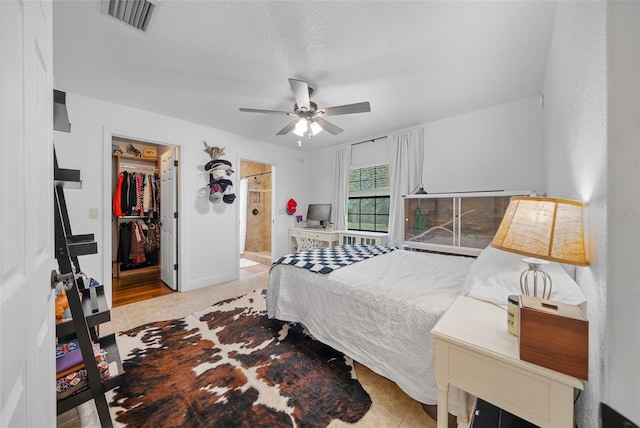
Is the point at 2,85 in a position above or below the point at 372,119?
below

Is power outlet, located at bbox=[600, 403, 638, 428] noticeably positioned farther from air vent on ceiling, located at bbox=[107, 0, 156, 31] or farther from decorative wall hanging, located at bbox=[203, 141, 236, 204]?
decorative wall hanging, located at bbox=[203, 141, 236, 204]

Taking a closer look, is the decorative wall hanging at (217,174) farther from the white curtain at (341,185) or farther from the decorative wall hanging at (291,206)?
the white curtain at (341,185)

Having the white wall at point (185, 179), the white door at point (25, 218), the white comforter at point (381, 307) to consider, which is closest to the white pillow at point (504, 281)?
the white comforter at point (381, 307)

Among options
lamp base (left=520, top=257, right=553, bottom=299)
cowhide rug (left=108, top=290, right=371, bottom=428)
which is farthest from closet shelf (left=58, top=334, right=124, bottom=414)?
lamp base (left=520, top=257, right=553, bottom=299)

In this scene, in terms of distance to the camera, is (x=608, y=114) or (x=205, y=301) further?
(x=205, y=301)

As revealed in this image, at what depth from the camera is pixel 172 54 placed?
194 centimetres

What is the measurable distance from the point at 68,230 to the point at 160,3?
1.50 metres

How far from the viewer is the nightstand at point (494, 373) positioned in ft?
2.68

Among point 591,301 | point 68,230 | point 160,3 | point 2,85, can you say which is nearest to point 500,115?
point 591,301

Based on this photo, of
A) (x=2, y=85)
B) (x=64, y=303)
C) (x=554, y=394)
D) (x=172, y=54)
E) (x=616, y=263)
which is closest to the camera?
(x=2, y=85)

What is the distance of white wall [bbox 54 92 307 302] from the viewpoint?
262cm

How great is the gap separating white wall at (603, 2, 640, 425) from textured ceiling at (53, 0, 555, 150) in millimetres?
1249

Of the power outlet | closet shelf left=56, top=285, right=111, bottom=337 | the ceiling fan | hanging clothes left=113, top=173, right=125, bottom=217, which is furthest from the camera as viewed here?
hanging clothes left=113, top=173, right=125, bottom=217

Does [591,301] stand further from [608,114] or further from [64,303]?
[64,303]
